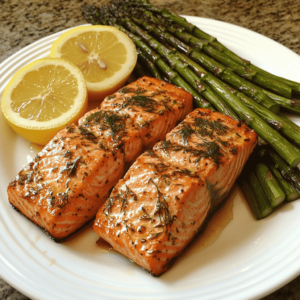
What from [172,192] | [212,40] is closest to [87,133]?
[172,192]

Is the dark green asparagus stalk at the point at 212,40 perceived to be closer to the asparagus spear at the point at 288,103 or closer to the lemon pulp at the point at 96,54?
the asparagus spear at the point at 288,103

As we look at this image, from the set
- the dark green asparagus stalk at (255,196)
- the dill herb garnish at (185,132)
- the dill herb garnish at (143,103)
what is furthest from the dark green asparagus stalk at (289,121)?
the dill herb garnish at (143,103)

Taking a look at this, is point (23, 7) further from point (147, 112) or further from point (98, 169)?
point (98, 169)

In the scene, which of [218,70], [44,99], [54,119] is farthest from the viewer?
[218,70]

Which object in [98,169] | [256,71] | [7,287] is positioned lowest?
[7,287]

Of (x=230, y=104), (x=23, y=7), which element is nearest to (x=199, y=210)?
(x=230, y=104)

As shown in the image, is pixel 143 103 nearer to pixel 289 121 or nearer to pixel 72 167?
pixel 72 167
